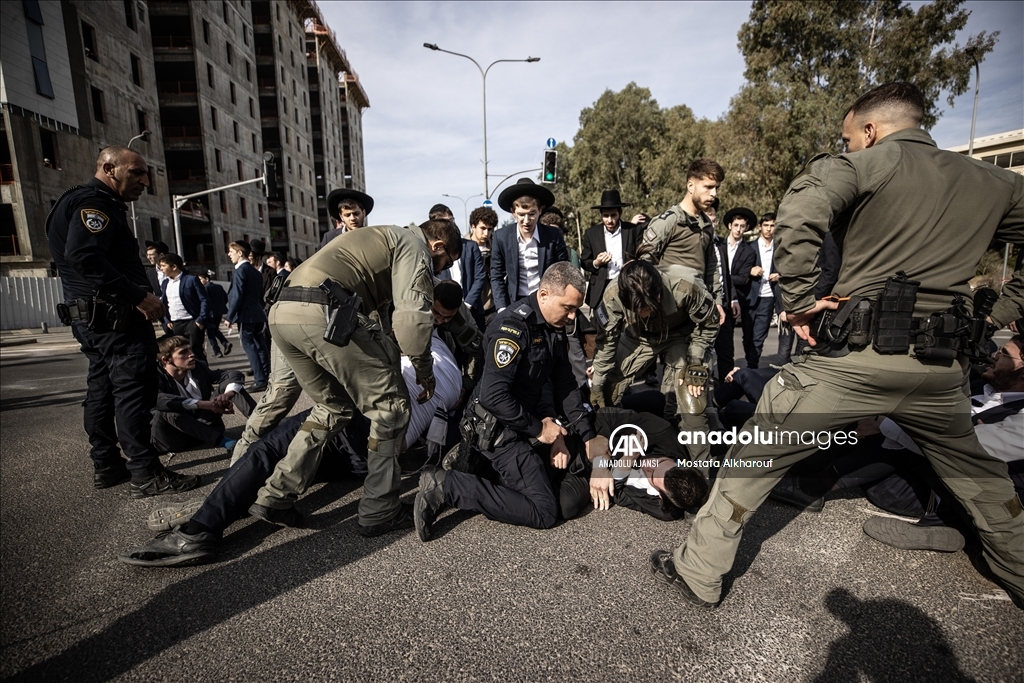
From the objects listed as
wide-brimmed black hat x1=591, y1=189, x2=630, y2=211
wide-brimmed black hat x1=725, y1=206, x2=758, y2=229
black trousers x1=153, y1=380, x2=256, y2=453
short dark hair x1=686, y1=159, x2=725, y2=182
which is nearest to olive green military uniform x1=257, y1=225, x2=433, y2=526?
black trousers x1=153, y1=380, x2=256, y2=453

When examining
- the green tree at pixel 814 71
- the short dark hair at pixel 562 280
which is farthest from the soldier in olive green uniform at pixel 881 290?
the green tree at pixel 814 71

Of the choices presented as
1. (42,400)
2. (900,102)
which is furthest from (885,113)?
(42,400)

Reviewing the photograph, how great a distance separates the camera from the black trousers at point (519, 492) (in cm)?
260

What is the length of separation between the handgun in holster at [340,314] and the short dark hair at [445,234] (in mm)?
742

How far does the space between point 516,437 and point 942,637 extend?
1963 mm

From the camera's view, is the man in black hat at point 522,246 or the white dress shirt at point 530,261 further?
the white dress shirt at point 530,261

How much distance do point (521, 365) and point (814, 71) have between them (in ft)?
60.6

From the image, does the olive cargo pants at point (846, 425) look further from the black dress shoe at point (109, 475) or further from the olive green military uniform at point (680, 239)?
the black dress shoe at point (109, 475)

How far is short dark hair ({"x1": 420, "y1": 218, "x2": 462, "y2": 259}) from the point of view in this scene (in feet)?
9.44

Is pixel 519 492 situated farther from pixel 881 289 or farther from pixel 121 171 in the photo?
pixel 121 171

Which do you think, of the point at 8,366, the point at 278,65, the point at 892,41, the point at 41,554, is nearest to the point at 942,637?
the point at 41,554

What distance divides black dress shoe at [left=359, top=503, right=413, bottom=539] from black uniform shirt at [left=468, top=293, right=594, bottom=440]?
726 mm

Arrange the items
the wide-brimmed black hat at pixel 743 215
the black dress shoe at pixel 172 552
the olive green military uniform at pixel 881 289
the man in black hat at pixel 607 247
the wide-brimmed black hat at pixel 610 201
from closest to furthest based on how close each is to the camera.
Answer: the olive green military uniform at pixel 881 289 → the black dress shoe at pixel 172 552 → the man in black hat at pixel 607 247 → the wide-brimmed black hat at pixel 610 201 → the wide-brimmed black hat at pixel 743 215

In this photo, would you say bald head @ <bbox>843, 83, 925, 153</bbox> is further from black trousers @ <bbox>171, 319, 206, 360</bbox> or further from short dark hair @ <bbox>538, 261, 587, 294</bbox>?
black trousers @ <bbox>171, 319, 206, 360</bbox>
